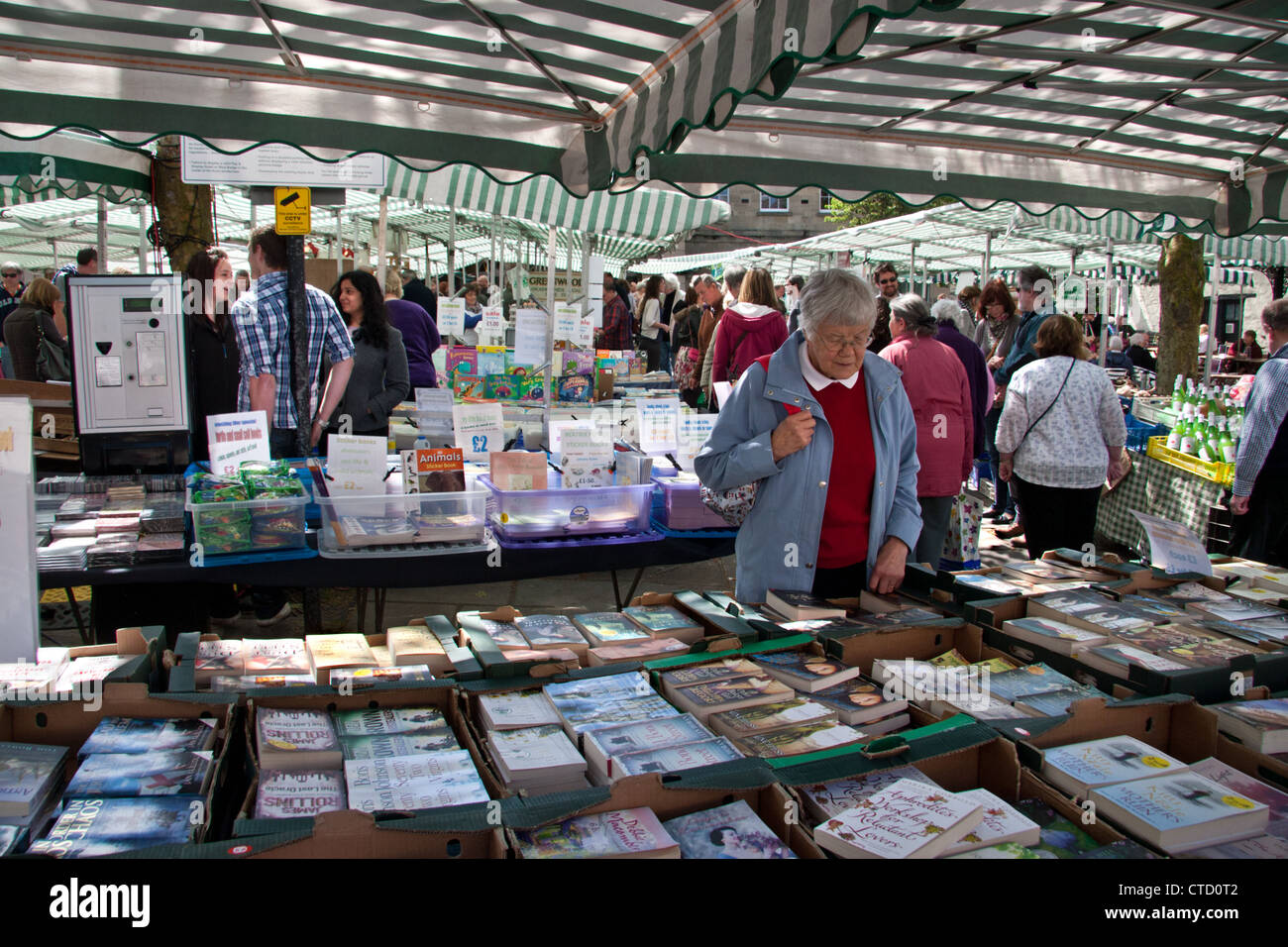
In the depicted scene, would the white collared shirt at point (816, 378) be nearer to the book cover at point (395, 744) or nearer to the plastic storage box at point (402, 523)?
the plastic storage box at point (402, 523)

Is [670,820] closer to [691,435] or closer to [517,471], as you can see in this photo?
[517,471]

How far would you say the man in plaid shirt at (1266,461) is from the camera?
185 inches

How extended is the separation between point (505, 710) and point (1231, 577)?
A: 2.67 m

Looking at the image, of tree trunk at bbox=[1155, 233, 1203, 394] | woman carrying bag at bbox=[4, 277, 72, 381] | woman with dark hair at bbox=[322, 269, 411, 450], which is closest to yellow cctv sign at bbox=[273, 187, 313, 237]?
woman with dark hair at bbox=[322, 269, 411, 450]

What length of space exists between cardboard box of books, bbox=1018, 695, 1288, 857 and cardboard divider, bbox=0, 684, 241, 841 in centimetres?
162

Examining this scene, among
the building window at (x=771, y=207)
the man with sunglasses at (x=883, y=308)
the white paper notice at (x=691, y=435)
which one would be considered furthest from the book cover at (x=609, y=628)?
the building window at (x=771, y=207)

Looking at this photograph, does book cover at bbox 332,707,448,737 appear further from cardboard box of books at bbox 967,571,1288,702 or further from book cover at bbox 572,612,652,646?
cardboard box of books at bbox 967,571,1288,702

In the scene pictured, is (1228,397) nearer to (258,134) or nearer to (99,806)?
(258,134)

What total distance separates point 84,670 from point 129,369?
2.42 meters

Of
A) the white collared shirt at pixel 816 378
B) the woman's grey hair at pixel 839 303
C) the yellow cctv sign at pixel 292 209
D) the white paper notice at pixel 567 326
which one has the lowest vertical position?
the white collared shirt at pixel 816 378

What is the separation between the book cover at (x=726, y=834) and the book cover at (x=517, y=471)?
2.52 metres

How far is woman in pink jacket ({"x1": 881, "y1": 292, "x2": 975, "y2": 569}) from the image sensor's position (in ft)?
16.5

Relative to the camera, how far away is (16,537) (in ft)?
7.05
